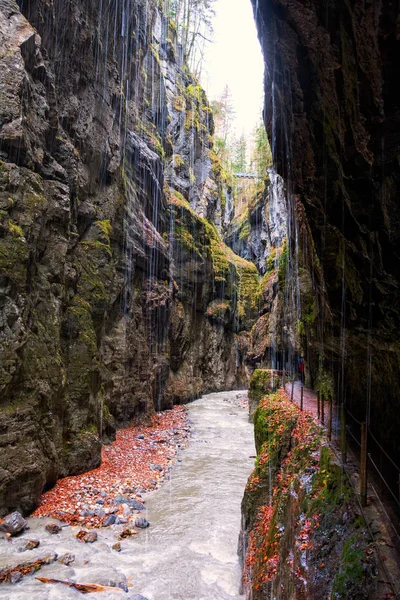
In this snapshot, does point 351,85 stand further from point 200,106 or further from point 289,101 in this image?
point 200,106

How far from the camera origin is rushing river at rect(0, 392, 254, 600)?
6.80 meters

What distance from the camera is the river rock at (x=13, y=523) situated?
773 centimetres

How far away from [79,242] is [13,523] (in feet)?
31.7

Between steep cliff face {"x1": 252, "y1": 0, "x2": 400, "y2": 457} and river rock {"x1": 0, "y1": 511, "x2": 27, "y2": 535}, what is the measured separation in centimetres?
794

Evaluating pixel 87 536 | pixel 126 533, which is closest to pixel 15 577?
pixel 87 536

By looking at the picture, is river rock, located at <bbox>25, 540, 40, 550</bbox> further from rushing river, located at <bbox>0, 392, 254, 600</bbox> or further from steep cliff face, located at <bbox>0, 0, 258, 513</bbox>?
steep cliff face, located at <bbox>0, 0, 258, 513</bbox>

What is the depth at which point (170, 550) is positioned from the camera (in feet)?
27.3

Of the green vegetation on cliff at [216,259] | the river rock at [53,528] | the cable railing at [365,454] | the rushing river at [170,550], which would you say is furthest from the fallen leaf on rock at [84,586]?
the green vegetation on cliff at [216,259]

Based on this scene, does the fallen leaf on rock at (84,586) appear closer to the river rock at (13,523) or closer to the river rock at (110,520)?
the river rock at (13,523)

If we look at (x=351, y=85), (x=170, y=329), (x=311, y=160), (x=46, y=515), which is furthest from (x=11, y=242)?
(x=170, y=329)

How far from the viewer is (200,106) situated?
1734 inches

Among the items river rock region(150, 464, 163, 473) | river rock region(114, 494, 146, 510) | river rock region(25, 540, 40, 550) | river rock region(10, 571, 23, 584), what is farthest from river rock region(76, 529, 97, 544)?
river rock region(150, 464, 163, 473)

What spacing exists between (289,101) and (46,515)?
10147 millimetres

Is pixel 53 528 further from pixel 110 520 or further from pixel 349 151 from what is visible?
pixel 349 151
